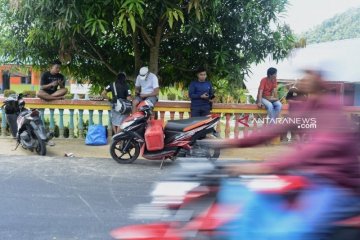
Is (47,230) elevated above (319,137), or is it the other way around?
(319,137)

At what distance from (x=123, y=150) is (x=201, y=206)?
17.2 ft

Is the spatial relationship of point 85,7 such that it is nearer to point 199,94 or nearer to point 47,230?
point 199,94

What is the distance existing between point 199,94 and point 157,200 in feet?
20.0

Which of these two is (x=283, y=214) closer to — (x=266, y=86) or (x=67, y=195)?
(x=67, y=195)

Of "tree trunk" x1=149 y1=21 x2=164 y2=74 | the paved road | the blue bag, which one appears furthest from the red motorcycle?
"tree trunk" x1=149 y1=21 x2=164 y2=74

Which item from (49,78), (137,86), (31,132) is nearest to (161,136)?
(137,86)

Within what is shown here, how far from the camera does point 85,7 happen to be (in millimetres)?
7953

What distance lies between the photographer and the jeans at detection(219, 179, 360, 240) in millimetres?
2711

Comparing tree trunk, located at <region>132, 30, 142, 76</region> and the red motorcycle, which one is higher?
tree trunk, located at <region>132, 30, 142, 76</region>

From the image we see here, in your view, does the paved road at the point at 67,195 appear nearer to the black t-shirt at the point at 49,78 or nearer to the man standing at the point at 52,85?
the man standing at the point at 52,85

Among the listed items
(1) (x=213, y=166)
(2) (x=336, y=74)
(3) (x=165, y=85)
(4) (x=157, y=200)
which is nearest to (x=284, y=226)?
(1) (x=213, y=166)

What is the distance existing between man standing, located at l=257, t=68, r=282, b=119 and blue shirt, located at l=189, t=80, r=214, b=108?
121 centimetres

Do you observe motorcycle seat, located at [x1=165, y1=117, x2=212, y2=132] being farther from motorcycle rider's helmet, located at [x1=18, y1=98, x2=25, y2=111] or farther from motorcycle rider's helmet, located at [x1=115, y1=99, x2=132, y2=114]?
motorcycle rider's helmet, located at [x1=18, y1=98, x2=25, y2=111]

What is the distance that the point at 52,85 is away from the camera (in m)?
9.59
